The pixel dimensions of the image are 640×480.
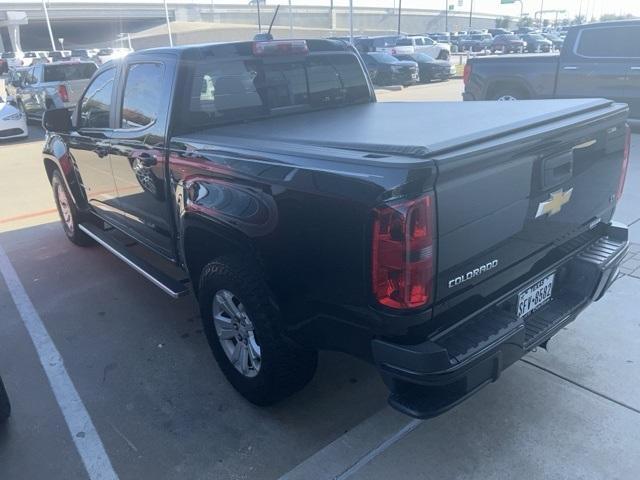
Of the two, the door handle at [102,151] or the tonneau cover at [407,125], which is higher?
the tonneau cover at [407,125]

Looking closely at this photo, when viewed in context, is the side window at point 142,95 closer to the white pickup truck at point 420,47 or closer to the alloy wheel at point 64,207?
the alloy wheel at point 64,207

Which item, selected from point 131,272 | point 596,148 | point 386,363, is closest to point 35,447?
point 386,363

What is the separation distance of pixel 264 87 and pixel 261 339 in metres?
1.78

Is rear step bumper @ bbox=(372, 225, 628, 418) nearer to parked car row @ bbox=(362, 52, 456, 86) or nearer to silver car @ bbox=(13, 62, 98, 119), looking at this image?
silver car @ bbox=(13, 62, 98, 119)

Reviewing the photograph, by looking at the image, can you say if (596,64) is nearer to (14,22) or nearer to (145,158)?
(145,158)

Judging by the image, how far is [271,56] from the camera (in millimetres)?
3678

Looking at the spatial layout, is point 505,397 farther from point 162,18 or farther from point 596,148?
point 162,18

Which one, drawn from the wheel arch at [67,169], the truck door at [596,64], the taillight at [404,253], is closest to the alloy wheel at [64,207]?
the wheel arch at [67,169]

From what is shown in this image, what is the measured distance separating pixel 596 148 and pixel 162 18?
83.7 metres

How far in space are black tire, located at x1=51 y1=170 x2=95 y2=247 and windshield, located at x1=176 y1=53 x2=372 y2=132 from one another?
268 cm

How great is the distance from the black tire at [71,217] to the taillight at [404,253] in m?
4.26

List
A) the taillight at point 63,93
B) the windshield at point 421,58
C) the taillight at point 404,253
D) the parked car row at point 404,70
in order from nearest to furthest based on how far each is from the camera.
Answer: the taillight at point 404,253
the taillight at point 63,93
the parked car row at point 404,70
the windshield at point 421,58

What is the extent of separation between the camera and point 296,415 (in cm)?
304

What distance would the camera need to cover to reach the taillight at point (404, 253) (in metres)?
2.00
